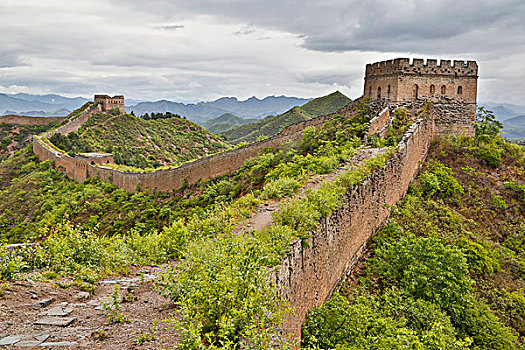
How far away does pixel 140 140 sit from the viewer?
157ft

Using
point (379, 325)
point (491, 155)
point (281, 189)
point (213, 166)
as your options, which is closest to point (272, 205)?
point (281, 189)

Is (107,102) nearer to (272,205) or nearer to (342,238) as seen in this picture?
(272,205)

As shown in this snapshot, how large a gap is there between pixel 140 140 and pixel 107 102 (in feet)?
32.9

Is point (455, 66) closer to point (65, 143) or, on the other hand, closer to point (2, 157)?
point (65, 143)

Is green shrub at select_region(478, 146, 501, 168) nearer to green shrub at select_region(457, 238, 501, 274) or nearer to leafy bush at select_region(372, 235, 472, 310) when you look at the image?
green shrub at select_region(457, 238, 501, 274)

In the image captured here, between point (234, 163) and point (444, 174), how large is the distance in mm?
12794

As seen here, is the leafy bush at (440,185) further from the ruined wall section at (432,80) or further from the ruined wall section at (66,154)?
the ruined wall section at (66,154)

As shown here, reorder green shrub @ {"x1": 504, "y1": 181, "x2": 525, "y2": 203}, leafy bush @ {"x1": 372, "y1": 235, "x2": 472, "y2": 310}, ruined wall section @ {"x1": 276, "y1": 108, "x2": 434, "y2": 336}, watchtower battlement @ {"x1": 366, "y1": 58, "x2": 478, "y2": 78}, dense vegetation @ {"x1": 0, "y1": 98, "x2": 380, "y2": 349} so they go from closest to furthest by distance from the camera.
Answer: dense vegetation @ {"x1": 0, "y1": 98, "x2": 380, "y2": 349}, ruined wall section @ {"x1": 276, "y1": 108, "x2": 434, "y2": 336}, leafy bush @ {"x1": 372, "y1": 235, "x2": 472, "y2": 310}, green shrub @ {"x1": 504, "y1": 181, "x2": 525, "y2": 203}, watchtower battlement @ {"x1": 366, "y1": 58, "x2": 478, "y2": 78}

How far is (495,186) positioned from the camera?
52.2 feet

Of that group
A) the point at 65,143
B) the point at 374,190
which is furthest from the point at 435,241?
the point at 65,143

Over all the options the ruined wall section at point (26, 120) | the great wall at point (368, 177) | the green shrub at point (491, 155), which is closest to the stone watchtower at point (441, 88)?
the great wall at point (368, 177)

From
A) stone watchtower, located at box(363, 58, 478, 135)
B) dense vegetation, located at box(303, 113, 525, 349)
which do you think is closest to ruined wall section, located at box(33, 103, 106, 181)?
stone watchtower, located at box(363, 58, 478, 135)

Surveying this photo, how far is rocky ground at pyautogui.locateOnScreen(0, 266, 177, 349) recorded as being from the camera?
5074 mm

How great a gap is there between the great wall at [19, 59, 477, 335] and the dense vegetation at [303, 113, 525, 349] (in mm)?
588
